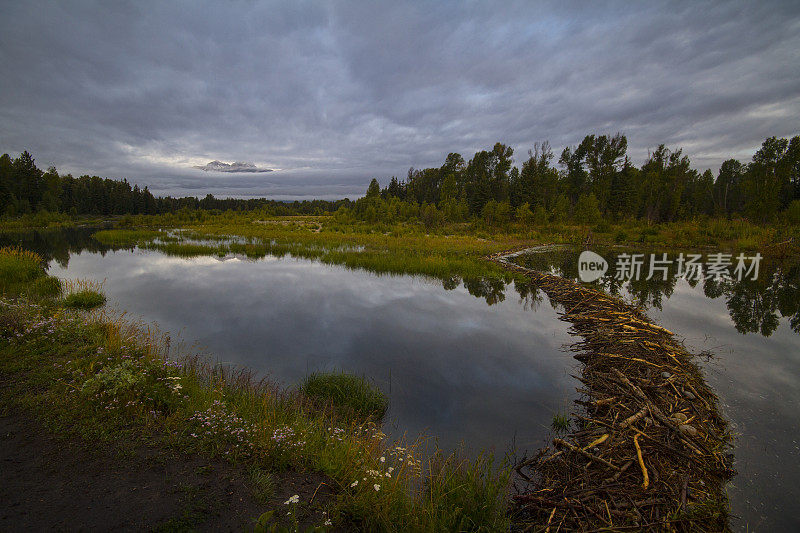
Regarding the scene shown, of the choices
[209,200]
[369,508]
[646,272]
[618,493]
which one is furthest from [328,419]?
[209,200]

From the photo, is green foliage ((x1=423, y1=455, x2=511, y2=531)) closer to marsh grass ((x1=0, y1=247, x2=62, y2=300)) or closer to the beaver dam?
the beaver dam

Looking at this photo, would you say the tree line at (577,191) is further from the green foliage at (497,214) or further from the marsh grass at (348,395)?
the marsh grass at (348,395)

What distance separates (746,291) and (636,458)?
696 inches

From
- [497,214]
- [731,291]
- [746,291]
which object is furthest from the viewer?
[497,214]

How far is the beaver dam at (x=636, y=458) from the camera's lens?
11.4 ft

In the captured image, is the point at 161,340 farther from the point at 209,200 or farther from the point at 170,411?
the point at 209,200

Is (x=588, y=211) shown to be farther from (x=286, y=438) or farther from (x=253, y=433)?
(x=253, y=433)

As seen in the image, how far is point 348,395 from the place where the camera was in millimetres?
6402

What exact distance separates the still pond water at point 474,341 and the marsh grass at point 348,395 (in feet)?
1.29

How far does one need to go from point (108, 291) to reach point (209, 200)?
497ft

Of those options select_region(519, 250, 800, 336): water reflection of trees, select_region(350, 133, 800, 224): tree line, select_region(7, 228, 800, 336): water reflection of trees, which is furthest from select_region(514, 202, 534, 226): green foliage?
select_region(519, 250, 800, 336): water reflection of trees

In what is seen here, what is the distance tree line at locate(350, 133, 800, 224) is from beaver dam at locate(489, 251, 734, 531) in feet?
142

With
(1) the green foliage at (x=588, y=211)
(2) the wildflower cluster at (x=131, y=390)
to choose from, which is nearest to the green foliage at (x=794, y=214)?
(1) the green foliage at (x=588, y=211)

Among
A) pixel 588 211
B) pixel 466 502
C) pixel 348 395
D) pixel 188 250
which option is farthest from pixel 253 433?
pixel 588 211
